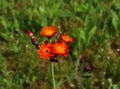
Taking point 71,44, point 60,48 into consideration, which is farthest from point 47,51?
point 71,44

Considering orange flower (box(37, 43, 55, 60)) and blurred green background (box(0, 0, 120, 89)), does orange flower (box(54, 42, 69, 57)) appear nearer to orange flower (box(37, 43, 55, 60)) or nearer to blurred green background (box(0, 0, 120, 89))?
orange flower (box(37, 43, 55, 60))

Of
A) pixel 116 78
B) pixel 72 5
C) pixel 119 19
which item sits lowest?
pixel 116 78

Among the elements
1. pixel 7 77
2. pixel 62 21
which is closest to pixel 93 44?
pixel 62 21

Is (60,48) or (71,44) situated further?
(71,44)

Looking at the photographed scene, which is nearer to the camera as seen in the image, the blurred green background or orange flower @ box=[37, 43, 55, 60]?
orange flower @ box=[37, 43, 55, 60]

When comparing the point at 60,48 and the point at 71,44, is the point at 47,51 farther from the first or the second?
the point at 71,44

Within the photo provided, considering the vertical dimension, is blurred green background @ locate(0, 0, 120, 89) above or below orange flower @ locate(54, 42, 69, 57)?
above

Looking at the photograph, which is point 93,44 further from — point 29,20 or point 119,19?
point 29,20

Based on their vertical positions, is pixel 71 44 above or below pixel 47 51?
above

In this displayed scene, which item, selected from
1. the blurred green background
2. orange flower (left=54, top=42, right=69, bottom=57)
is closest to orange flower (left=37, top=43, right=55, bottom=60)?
orange flower (left=54, top=42, right=69, bottom=57)
